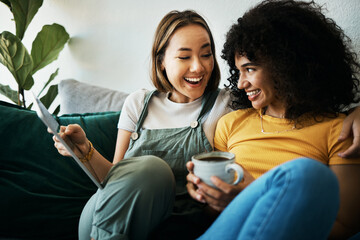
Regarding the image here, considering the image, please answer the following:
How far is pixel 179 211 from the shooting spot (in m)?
0.97

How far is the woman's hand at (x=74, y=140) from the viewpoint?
1.04 metres

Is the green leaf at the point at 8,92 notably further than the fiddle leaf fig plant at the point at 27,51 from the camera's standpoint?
Yes

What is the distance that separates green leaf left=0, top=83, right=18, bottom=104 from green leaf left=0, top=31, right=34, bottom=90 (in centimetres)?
12

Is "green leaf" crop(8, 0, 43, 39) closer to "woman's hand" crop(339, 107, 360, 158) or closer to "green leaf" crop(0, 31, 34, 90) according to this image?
"green leaf" crop(0, 31, 34, 90)

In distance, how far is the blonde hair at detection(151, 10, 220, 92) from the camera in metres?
1.25

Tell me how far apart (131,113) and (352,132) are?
0.81 m

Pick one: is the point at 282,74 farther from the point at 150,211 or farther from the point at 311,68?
the point at 150,211

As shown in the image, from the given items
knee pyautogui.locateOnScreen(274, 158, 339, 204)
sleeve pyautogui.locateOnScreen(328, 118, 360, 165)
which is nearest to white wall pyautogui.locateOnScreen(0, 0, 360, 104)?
sleeve pyautogui.locateOnScreen(328, 118, 360, 165)

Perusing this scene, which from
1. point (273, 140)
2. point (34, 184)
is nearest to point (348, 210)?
point (273, 140)

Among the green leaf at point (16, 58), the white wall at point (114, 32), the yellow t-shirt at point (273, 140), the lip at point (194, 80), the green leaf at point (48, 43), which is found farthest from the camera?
the green leaf at point (48, 43)

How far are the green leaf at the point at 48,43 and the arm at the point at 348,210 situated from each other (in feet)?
5.65

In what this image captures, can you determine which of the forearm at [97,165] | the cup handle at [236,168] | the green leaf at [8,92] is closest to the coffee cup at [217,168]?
the cup handle at [236,168]

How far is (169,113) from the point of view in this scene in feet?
4.25

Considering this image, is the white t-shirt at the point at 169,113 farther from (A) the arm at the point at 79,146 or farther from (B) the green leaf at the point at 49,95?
(B) the green leaf at the point at 49,95
